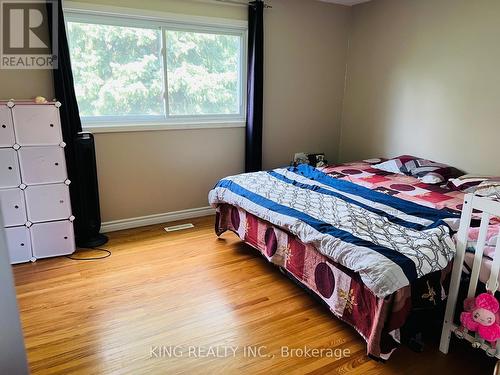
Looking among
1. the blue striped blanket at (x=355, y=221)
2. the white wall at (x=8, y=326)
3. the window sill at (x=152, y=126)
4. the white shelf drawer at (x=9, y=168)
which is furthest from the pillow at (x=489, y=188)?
the white shelf drawer at (x=9, y=168)

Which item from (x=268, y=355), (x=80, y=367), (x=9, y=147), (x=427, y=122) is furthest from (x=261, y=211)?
(x=427, y=122)

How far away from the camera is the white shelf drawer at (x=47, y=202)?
270 cm

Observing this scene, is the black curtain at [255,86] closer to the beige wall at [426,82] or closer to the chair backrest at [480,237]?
the beige wall at [426,82]

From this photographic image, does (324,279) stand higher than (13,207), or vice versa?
(13,207)

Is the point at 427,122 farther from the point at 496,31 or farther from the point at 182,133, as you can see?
the point at 182,133

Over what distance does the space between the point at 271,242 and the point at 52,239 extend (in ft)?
5.79

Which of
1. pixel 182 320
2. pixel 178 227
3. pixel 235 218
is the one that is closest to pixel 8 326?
pixel 182 320

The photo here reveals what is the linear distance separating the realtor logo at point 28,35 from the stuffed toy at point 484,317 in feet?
10.5

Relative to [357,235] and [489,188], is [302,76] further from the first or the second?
[357,235]

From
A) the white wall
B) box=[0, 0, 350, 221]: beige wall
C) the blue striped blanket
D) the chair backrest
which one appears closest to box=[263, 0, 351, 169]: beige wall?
box=[0, 0, 350, 221]: beige wall

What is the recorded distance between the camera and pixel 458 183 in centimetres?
283

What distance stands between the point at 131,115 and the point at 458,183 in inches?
114

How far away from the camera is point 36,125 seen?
2602 millimetres

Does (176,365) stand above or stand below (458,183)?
below
